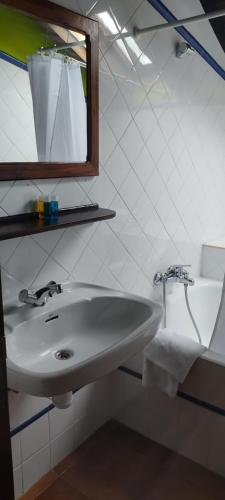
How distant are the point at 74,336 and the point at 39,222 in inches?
18.0

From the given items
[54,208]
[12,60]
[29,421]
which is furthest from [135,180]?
[29,421]

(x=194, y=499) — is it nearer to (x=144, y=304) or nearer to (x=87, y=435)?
(x=87, y=435)

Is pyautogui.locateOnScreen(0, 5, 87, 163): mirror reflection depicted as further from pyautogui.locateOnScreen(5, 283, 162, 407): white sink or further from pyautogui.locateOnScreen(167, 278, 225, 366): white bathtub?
pyautogui.locateOnScreen(167, 278, 225, 366): white bathtub

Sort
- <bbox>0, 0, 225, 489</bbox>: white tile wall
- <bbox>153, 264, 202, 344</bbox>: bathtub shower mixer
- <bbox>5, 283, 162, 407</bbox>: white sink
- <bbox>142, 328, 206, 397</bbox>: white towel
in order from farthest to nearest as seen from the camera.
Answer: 1. <bbox>153, 264, 202, 344</bbox>: bathtub shower mixer
2. <bbox>142, 328, 206, 397</bbox>: white towel
3. <bbox>0, 0, 225, 489</bbox>: white tile wall
4. <bbox>5, 283, 162, 407</bbox>: white sink

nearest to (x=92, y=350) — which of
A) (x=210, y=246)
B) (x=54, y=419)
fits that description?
(x=54, y=419)

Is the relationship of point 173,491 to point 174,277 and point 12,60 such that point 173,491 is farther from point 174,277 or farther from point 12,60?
point 12,60

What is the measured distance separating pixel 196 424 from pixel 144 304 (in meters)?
0.65

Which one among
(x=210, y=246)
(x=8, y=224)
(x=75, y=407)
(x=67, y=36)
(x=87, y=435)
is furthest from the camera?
(x=210, y=246)

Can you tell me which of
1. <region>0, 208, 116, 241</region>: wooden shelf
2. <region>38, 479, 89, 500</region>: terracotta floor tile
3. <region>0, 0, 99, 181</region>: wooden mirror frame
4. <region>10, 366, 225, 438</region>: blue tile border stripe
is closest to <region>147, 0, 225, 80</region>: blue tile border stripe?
<region>0, 0, 99, 181</region>: wooden mirror frame

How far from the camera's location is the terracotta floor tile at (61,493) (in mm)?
1535

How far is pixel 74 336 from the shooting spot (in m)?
1.41

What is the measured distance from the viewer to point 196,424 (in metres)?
1.61

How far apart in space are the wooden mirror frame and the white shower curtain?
0.09 feet

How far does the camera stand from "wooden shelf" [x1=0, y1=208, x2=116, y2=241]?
3.71ft
